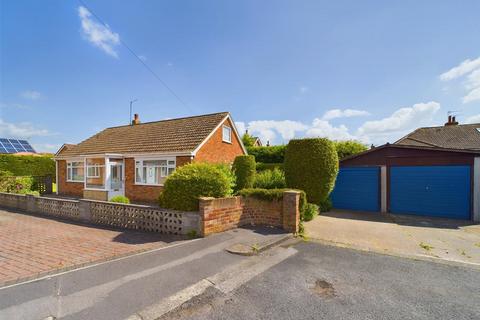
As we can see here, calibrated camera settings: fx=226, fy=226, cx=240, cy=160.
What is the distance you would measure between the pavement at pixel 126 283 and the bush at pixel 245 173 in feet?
18.8

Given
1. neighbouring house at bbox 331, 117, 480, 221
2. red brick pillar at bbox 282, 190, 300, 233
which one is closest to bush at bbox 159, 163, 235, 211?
red brick pillar at bbox 282, 190, 300, 233

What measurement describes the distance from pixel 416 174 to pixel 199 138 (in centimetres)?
1107

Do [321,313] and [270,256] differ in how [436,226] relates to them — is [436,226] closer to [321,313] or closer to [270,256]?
[270,256]

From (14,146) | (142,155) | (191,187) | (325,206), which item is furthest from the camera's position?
(14,146)

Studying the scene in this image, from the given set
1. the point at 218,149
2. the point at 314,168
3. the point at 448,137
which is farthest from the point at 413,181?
the point at 448,137

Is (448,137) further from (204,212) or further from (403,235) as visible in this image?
(204,212)

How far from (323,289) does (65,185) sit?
2003 centimetres

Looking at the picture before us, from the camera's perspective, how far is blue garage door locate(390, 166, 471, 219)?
31.6 ft

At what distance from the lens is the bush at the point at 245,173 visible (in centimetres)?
1129

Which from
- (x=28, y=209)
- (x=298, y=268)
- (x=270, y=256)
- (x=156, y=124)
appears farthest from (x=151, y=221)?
(x=156, y=124)

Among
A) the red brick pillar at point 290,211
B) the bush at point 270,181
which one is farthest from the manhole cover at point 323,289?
the bush at point 270,181

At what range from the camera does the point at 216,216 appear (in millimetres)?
6543

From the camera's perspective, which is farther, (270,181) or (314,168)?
(270,181)

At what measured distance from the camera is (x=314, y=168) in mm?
10031
